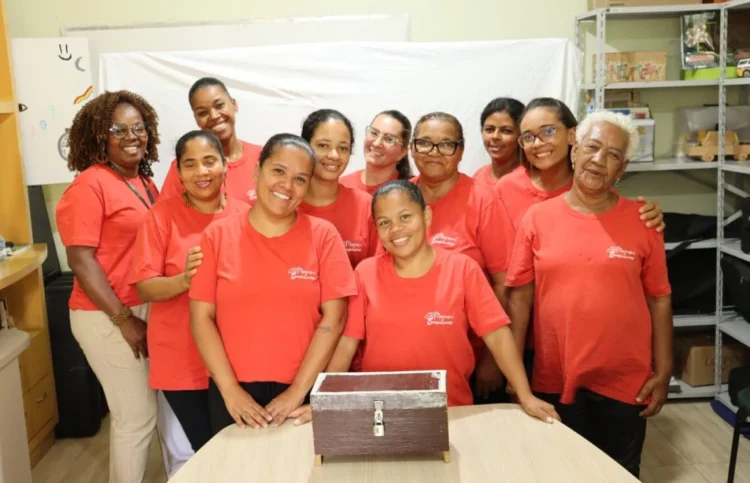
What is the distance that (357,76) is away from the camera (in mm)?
3539

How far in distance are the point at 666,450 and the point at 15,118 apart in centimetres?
352

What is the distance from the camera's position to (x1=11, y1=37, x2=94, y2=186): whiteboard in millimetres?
3490

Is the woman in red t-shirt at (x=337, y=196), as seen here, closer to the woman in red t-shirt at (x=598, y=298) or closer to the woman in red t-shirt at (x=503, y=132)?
the woman in red t-shirt at (x=598, y=298)

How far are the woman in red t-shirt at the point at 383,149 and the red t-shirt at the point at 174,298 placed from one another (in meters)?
0.62

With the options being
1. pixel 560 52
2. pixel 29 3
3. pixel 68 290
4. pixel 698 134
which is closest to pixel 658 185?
pixel 698 134

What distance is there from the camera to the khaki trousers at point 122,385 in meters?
2.40

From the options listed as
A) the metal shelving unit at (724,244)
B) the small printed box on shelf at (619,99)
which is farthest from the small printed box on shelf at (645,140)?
the metal shelving unit at (724,244)

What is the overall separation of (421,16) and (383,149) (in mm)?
1563

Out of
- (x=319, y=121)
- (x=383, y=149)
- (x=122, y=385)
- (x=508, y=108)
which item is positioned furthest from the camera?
(x=508, y=108)

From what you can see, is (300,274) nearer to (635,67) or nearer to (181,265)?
(181,265)

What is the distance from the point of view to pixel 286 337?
72.8 inches

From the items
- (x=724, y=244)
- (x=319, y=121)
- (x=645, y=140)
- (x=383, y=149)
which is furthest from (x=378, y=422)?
(x=724, y=244)

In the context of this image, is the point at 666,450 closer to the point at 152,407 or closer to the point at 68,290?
the point at 152,407

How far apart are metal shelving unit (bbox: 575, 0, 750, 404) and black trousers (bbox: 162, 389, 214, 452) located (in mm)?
2504
